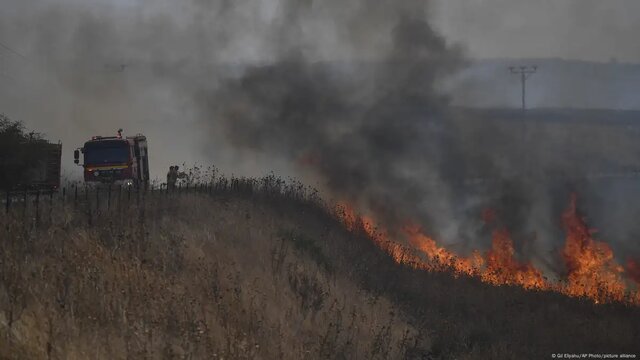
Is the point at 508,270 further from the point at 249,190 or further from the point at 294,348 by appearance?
the point at 294,348

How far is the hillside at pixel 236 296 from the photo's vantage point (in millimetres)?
6082

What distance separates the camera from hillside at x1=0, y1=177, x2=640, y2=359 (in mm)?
6082

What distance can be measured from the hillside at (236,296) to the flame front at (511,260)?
8.80 feet

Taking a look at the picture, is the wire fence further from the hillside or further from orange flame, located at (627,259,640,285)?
orange flame, located at (627,259,640,285)

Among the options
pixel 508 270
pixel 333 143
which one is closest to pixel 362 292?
pixel 508 270

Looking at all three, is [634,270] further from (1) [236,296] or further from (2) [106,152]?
(1) [236,296]

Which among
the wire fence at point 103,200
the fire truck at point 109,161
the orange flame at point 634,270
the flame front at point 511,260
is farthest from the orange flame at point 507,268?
the fire truck at point 109,161

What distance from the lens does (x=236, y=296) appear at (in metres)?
7.96

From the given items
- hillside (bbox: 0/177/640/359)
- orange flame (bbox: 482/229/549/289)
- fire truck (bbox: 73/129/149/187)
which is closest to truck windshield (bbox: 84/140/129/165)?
fire truck (bbox: 73/129/149/187)

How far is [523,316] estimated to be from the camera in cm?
1355

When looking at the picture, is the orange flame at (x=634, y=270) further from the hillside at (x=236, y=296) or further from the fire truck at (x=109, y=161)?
the fire truck at (x=109, y=161)

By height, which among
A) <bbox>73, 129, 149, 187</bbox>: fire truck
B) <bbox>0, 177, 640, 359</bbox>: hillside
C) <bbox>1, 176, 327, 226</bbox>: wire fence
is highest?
<bbox>73, 129, 149, 187</bbox>: fire truck

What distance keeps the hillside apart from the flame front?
2683 mm

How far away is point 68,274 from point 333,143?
19.2m
